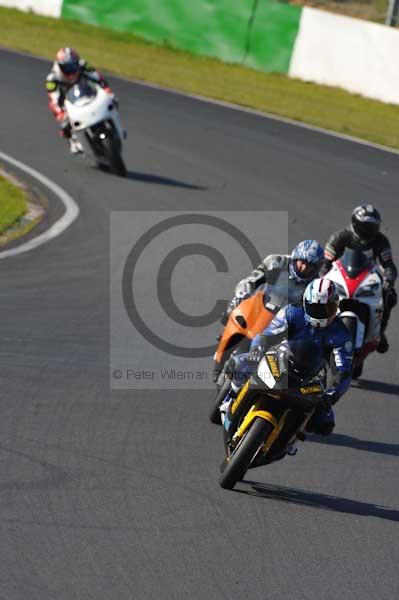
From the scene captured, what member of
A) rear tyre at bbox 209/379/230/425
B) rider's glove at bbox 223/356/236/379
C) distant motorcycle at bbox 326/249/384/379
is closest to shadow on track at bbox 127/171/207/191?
distant motorcycle at bbox 326/249/384/379

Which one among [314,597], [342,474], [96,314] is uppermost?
[314,597]

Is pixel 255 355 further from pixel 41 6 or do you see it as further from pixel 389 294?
pixel 41 6

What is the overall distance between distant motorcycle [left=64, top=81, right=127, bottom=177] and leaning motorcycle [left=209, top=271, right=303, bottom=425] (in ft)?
27.4

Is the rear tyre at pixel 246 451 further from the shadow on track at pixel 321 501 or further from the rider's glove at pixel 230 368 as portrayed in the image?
the rider's glove at pixel 230 368

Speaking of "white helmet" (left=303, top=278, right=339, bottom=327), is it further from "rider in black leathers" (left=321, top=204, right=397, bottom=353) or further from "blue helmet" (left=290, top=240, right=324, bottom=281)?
"rider in black leathers" (left=321, top=204, right=397, bottom=353)

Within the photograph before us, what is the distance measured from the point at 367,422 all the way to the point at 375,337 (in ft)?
3.73

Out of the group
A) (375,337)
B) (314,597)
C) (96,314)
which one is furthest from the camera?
(96,314)

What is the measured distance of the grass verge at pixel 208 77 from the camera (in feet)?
73.4

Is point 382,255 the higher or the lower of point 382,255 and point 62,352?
the higher

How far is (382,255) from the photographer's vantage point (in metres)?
10.9

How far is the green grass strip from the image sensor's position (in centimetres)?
1439

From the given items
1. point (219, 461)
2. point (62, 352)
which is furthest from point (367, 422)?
point (62, 352)

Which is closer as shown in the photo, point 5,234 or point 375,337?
point 375,337

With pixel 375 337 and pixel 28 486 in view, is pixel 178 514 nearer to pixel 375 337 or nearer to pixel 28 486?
pixel 28 486
